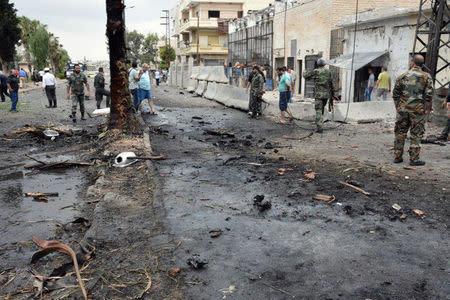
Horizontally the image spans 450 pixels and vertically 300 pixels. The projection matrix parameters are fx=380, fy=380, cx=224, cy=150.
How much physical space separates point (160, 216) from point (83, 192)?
78.0 inches

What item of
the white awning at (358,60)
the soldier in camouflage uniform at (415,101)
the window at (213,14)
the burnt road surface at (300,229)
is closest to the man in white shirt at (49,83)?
the burnt road surface at (300,229)

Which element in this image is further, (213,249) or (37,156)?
(37,156)

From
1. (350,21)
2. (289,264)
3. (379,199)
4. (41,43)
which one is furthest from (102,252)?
(41,43)

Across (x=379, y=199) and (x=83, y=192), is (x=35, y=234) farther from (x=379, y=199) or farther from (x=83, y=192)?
(x=379, y=199)

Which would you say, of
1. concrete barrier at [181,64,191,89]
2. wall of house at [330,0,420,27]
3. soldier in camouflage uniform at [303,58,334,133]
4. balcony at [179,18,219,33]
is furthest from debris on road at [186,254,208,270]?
balcony at [179,18,219,33]

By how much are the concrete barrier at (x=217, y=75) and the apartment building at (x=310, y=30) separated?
18.1ft

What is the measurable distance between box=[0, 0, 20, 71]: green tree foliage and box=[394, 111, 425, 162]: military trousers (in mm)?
38691

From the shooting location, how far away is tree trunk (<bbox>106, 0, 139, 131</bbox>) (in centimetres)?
884

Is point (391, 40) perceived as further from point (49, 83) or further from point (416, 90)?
point (49, 83)

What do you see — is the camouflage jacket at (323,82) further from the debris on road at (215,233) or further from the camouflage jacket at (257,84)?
the debris on road at (215,233)

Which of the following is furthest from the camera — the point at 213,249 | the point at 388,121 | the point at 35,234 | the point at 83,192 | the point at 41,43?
the point at 41,43

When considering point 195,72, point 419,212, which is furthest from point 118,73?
point 195,72

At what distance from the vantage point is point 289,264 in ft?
11.3

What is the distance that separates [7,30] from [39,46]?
22.9 m
